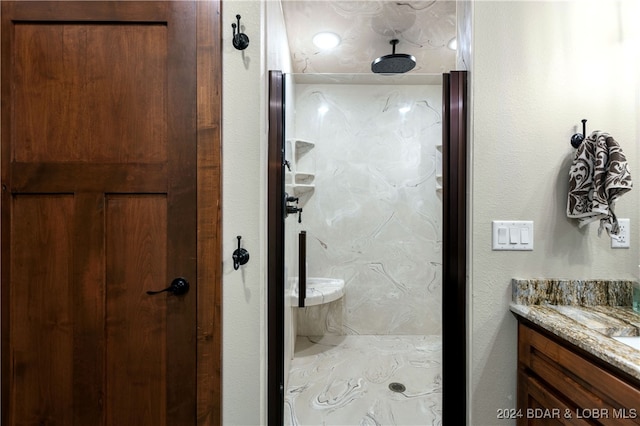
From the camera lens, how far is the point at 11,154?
1.17 m

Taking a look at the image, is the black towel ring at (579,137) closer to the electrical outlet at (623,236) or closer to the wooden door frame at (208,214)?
the electrical outlet at (623,236)

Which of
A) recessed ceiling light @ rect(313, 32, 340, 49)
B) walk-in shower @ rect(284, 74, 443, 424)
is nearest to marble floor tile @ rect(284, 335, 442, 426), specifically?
walk-in shower @ rect(284, 74, 443, 424)

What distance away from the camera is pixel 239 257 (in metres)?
1.19

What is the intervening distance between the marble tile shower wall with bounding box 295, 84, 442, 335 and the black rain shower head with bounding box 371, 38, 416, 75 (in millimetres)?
293

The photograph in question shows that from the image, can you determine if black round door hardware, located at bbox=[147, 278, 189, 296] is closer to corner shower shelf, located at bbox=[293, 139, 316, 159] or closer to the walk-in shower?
the walk-in shower

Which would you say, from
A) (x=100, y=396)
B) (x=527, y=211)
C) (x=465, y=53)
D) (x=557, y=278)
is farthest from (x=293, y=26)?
(x=100, y=396)

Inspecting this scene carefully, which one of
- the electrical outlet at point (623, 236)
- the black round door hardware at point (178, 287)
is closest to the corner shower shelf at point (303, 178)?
the black round door hardware at point (178, 287)

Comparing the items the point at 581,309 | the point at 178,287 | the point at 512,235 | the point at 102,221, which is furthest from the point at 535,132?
the point at 102,221

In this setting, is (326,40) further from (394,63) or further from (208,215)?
(208,215)

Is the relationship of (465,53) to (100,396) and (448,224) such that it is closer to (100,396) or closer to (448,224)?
(448,224)

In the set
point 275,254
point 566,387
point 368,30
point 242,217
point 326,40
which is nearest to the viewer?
point 566,387

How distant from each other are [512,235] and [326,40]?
1.75 meters

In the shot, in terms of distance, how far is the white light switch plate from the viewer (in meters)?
1.23

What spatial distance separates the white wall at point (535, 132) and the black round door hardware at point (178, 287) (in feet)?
3.91
